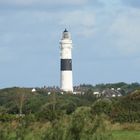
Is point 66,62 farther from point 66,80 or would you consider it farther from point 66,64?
point 66,80

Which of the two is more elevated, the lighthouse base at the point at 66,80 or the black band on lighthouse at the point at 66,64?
the black band on lighthouse at the point at 66,64

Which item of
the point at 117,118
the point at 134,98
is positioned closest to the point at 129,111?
the point at 117,118

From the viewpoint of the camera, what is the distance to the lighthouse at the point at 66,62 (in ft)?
295

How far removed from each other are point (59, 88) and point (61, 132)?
80221 mm

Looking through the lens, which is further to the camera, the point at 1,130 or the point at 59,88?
the point at 59,88

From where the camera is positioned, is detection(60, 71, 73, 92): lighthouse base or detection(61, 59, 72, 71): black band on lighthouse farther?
detection(60, 71, 73, 92): lighthouse base

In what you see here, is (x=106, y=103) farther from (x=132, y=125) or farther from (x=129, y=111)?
(x=132, y=125)

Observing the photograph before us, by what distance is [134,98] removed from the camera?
5031 centimetres

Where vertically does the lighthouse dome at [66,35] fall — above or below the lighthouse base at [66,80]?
above

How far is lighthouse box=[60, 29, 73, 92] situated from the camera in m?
90.1

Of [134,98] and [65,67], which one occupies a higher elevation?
[65,67]

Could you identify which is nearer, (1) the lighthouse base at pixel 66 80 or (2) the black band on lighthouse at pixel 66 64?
(2) the black band on lighthouse at pixel 66 64

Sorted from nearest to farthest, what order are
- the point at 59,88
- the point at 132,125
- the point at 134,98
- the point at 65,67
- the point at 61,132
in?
1. the point at 61,132
2. the point at 132,125
3. the point at 134,98
4. the point at 65,67
5. the point at 59,88

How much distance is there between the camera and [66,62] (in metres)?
90.9
